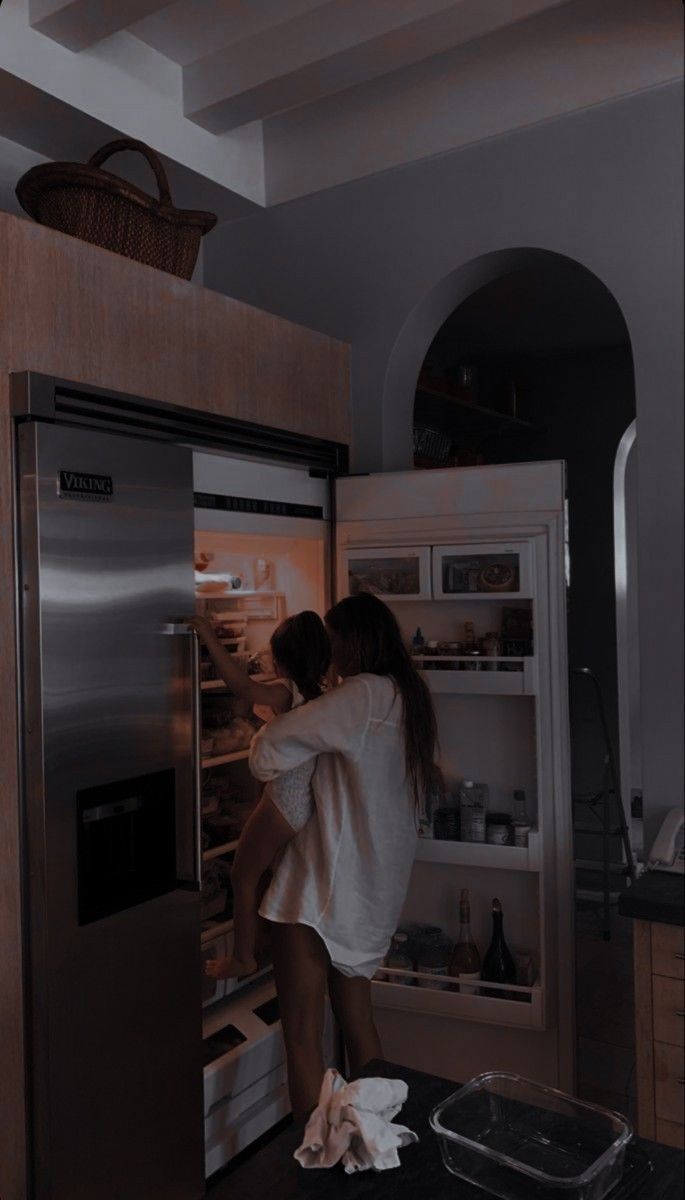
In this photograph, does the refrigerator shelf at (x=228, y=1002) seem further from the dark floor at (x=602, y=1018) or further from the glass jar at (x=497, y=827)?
the glass jar at (x=497, y=827)

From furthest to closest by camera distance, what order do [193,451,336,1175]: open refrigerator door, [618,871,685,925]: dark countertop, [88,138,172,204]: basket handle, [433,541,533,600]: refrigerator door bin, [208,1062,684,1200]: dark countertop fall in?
[193,451,336,1175]: open refrigerator door → [88,138,172,204]: basket handle → [433,541,533,600]: refrigerator door bin → [618,871,685,925]: dark countertop → [208,1062,684,1200]: dark countertop

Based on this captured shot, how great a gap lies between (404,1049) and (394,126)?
1.93 meters

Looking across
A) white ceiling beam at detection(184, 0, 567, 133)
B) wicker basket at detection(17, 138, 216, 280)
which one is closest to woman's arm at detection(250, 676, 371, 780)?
wicker basket at detection(17, 138, 216, 280)

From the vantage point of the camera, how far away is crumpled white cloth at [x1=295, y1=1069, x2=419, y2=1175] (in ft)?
3.51

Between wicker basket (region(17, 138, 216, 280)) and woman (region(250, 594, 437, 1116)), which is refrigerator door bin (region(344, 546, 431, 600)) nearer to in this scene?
woman (region(250, 594, 437, 1116))

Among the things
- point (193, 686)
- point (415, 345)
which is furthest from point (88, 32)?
point (193, 686)

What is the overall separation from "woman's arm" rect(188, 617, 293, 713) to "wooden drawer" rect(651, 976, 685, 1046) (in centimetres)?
89

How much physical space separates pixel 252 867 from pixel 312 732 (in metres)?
0.35

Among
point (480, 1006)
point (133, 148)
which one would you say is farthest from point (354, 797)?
point (133, 148)

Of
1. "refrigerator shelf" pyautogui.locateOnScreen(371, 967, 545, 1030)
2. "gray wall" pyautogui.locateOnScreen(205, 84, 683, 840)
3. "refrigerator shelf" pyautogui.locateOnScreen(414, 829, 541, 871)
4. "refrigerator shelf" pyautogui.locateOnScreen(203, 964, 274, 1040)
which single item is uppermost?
"gray wall" pyautogui.locateOnScreen(205, 84, 683, 840)

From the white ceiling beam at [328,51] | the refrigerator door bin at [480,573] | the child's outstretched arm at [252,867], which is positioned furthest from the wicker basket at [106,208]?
the child's outstretched arm at [252,867]

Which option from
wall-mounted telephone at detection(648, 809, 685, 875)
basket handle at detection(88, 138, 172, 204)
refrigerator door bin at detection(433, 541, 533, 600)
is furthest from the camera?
basket handle at detection(88, 138, 172, 204)

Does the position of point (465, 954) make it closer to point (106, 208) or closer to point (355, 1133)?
point (355, 1133)

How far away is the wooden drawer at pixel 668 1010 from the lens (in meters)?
1.19
